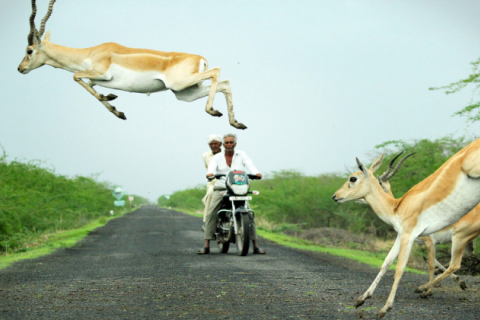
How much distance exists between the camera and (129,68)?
1.93 m

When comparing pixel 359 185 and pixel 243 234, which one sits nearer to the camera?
pixel 359 185

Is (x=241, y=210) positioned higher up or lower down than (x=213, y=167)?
lower down

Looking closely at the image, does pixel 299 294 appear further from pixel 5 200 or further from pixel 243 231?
pixel 5 200

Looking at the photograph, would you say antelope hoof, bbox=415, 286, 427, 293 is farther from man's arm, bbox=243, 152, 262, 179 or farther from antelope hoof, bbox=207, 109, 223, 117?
antelope hoof, bbox=207, 109, 223, 117

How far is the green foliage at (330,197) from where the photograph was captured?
19984 millimetres

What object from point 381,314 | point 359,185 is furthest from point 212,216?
point 381,314

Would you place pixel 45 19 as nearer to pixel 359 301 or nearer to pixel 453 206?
pixel 453 206

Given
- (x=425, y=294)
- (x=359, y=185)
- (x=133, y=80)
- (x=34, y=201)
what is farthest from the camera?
(x=34, y=201)

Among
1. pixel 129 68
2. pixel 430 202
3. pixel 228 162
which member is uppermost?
pixel 228 162

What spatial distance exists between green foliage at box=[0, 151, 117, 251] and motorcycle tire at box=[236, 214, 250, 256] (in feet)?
25.3

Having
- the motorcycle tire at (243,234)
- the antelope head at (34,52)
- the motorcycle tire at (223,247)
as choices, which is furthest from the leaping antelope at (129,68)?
the motorcycle tire at (223,247)

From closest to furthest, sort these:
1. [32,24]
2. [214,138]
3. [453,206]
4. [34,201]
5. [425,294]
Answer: [32,24] → [453,206] → [425,294] → [214,138] → [34,201]

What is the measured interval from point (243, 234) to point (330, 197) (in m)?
18.6

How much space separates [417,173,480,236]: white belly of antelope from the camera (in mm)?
4699
